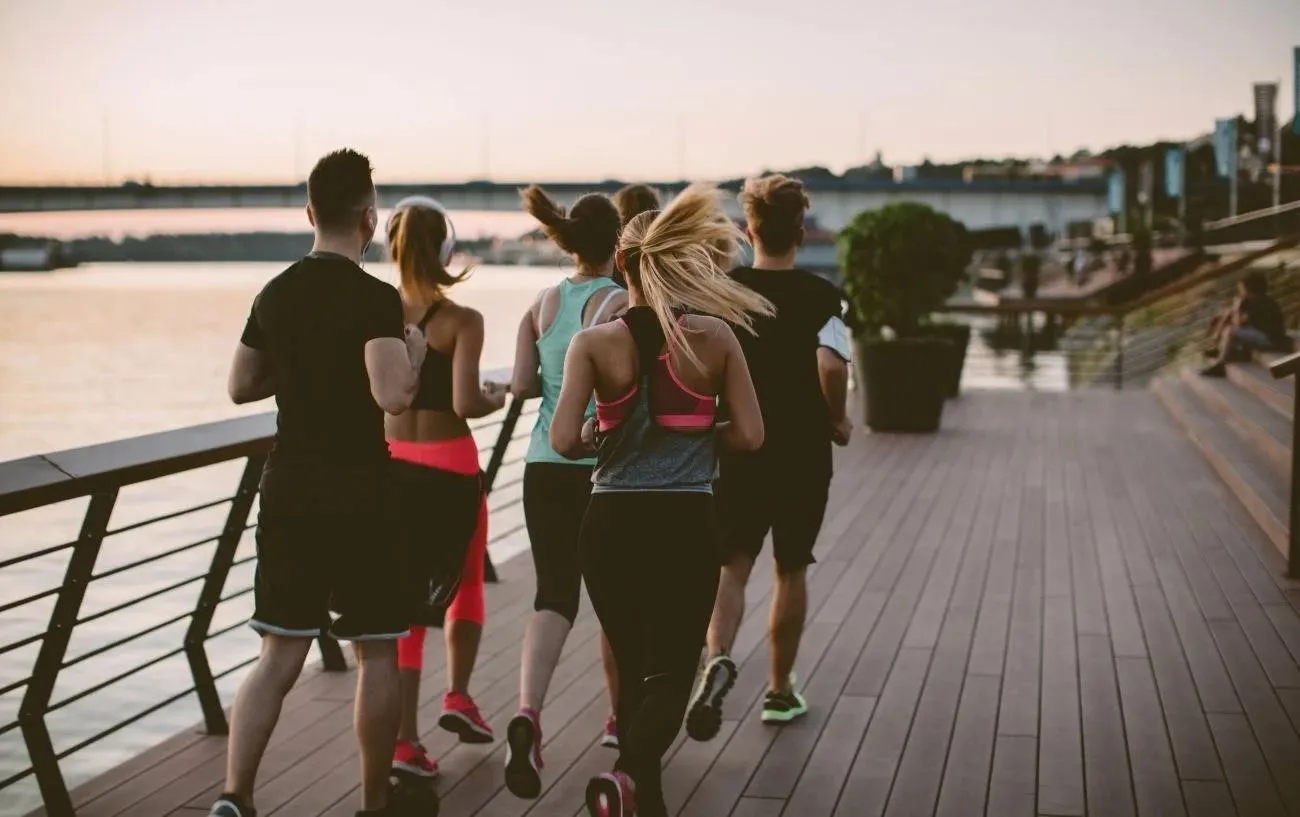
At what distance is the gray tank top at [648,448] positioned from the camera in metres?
3.12

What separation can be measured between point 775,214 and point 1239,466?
6.01 m

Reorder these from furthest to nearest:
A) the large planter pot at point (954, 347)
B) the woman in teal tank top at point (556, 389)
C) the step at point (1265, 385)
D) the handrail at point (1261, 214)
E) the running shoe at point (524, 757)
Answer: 1. the handrail at point (1261, 214)
2. the large planter pot at point (954, 347)
3. the step at point (1265, 385)
4. the woman in teal tank top at point (556, 389)
5. the running shoe at point (524, 757)

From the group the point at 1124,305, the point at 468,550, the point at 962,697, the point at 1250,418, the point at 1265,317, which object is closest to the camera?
the point at 468,550

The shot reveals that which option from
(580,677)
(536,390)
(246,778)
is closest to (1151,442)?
(580,677)

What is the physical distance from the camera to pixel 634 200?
424 centimetres

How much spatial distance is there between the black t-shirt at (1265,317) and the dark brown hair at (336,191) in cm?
1132

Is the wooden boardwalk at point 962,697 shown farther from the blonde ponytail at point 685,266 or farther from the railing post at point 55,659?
the blonde ponytail at point 685,266

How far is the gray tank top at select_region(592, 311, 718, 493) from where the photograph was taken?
3.12 meters

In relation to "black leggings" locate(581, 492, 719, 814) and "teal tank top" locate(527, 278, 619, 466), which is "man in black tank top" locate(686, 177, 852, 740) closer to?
"teal tank top" locate(527, 278, 619, 466)

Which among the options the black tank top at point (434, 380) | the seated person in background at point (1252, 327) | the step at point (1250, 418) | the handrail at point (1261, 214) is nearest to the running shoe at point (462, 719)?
the black tank top at point (434, 380)

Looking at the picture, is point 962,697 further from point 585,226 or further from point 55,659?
point 55,659

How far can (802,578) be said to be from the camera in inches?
174

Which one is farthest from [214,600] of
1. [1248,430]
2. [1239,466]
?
[1248,430]

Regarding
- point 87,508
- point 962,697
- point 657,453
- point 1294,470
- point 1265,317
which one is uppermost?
point 657,453
